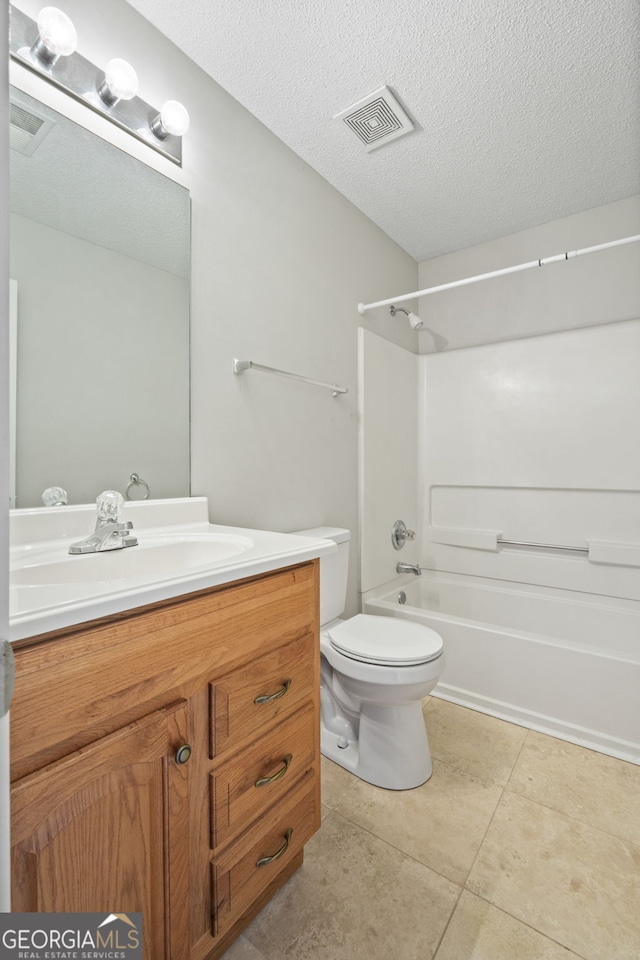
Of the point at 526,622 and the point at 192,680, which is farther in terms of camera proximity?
the point at 526,622

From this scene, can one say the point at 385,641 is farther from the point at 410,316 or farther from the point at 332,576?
the point at 410,316

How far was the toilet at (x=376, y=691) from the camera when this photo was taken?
1.44 m

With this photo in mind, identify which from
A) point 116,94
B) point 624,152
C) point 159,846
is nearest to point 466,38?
point 624,152

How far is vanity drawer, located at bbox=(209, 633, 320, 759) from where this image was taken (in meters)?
0.85

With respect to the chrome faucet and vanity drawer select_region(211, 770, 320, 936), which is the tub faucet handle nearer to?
vanity drawer select_region(211, 770, 320, 936)

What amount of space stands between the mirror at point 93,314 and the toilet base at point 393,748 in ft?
3.36

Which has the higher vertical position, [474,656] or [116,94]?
[116,94]

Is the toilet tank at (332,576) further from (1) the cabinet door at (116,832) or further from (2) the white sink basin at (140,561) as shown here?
(1) the cabinet door at (116,832)

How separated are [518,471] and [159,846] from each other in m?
2.28

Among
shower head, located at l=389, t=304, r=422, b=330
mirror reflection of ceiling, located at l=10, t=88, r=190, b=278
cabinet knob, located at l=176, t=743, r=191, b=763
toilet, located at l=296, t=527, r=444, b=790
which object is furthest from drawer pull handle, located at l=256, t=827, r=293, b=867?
shower head, located at l=389, t=304, r=422, b=330

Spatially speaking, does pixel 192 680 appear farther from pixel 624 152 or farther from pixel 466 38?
pixel 624 152

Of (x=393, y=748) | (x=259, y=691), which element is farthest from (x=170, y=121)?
(x=393, y=748)

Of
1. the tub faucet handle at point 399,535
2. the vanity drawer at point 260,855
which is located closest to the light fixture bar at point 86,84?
the vanity drawer at point 260,855

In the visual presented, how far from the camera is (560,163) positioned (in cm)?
193
